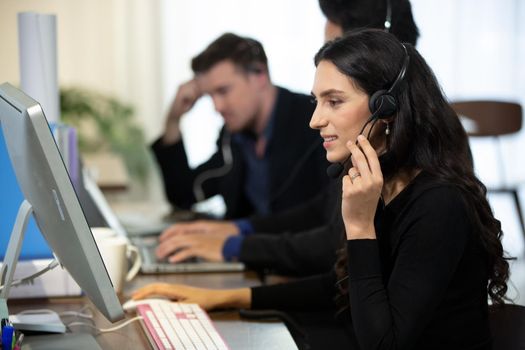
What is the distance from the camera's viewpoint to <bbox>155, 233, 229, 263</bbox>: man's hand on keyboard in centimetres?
196

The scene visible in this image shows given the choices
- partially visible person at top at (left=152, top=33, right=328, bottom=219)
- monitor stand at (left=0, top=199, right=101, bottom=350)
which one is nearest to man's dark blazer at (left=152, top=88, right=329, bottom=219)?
partially visible person at top at (left=152, top=33, right=328, bottom=219)

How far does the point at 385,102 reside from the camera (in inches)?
48.8

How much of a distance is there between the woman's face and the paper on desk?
2.84ft

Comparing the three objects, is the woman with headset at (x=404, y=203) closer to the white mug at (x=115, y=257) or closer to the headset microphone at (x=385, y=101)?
the headset microphone at (x=385, y=101)

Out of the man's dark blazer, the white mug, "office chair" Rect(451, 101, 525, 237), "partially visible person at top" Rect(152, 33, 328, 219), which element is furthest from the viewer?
"office chair" Rect(451, 101, 525, 237)

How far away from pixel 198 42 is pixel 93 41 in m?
0.67

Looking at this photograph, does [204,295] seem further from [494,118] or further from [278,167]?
[494,118]

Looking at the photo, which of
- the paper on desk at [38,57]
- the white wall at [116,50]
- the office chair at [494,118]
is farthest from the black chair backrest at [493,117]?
the paper on desk at [38,57]

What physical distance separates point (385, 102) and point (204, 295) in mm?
517

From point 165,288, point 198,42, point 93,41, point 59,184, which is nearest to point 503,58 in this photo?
point 198,42

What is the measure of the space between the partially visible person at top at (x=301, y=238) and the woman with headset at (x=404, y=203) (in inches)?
15.2

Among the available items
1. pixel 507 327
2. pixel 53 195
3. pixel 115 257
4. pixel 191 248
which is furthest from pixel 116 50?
pixel 53 195

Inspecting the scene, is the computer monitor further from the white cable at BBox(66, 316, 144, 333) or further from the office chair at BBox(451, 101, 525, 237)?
the office chair at BBox(451, 101, 525, 237)

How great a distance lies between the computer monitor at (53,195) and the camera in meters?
1.02
